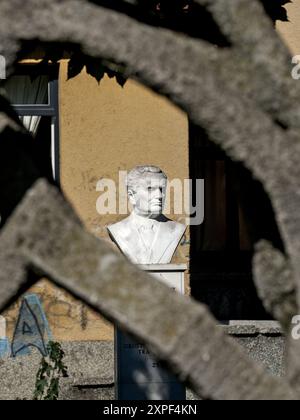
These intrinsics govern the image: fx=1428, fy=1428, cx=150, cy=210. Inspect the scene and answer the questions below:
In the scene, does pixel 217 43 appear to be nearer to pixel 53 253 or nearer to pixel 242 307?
pixel 53 253

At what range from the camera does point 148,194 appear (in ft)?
36.9

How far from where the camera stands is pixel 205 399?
4.99 metres

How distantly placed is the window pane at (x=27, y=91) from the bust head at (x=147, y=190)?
1833 mm

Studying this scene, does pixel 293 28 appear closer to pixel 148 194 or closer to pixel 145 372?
pixel 148 194

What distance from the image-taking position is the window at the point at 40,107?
12594 millimetres

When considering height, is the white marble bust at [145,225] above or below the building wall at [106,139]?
below

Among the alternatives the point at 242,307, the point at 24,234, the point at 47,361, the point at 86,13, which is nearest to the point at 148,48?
the point at 86,13

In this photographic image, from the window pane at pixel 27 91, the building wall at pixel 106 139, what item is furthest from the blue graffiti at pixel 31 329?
the window pane at pixel 27 91

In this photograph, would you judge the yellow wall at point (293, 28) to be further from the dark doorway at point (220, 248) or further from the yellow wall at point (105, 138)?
the yellow wall at point (105, 138)

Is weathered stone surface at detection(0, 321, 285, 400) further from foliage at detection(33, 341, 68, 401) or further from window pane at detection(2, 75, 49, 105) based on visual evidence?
window pane at detection(2, 75, 49, 105)

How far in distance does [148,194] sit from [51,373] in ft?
6.13

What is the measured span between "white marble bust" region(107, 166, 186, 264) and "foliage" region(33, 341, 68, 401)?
137 cm

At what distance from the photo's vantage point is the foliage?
38.7 feet

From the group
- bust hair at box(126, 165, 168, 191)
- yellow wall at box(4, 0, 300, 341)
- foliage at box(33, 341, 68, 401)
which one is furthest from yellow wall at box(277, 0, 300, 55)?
foliage at box(33, 341, 68, 401)
